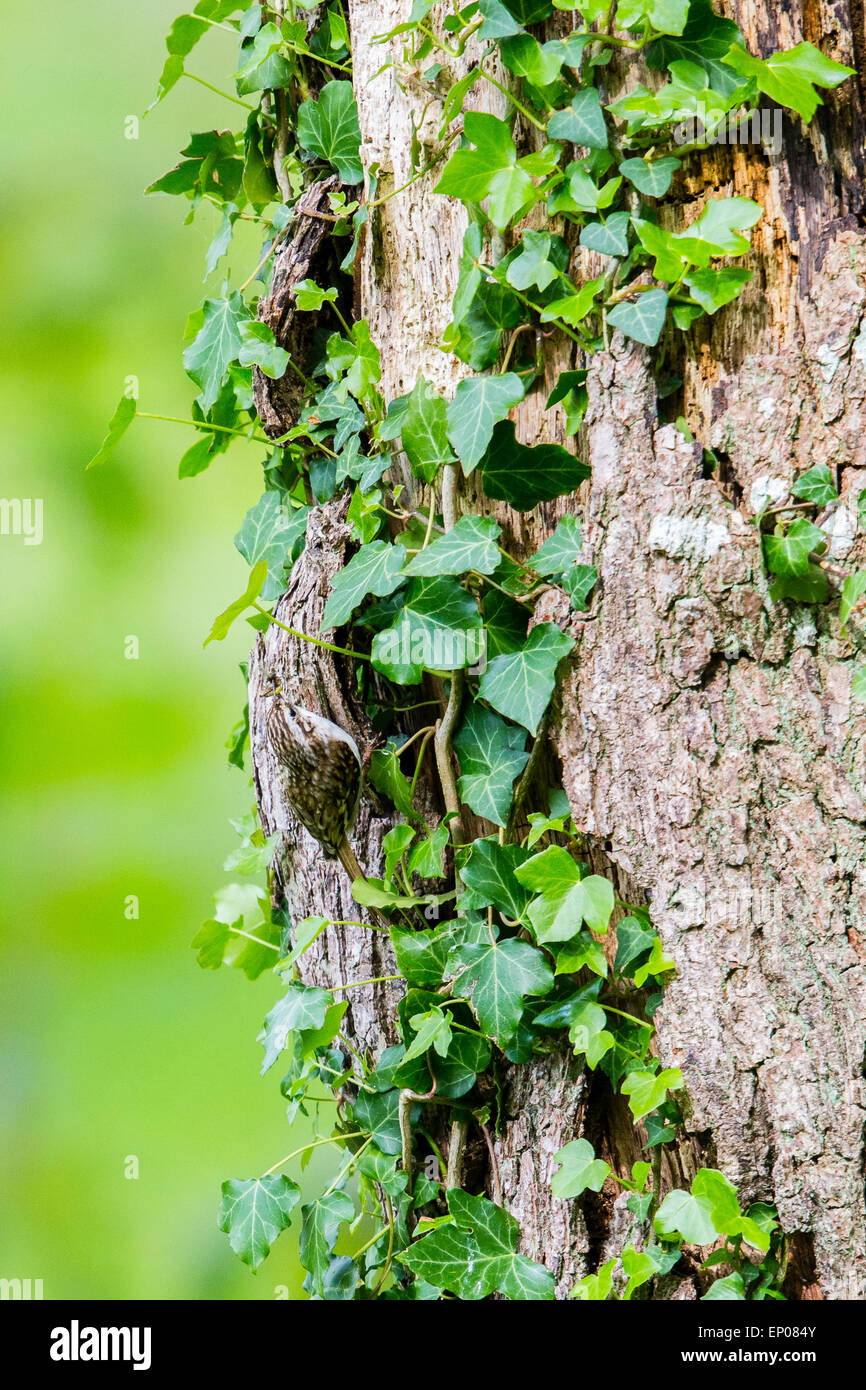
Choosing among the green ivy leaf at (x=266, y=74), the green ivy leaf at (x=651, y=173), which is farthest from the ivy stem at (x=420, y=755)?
the green ivy leaf at (x=266, y=74)

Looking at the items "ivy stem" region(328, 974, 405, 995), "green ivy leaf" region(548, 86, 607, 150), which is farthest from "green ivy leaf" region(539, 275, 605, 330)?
"ivy stem" region(328, 974, 405, 995)

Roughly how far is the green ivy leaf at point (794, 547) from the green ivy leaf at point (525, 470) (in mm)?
180

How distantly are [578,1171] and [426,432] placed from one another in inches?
27.6

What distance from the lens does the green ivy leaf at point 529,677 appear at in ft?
2.64

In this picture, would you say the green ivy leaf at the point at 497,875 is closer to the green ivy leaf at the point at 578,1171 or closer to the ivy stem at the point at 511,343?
the green ivy leaf at the point at 578,1171

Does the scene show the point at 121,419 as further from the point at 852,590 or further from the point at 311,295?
the point at 852,590

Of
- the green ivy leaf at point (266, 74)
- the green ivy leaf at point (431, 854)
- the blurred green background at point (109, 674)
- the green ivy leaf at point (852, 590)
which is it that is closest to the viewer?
the green ivy leaf at point (852, 590)

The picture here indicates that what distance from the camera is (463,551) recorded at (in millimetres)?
833

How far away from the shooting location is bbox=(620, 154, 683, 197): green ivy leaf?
0.75 metres

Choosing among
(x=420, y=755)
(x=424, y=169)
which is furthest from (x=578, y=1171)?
(x=424, y=169)

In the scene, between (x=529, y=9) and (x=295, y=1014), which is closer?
(x=529, y=9)

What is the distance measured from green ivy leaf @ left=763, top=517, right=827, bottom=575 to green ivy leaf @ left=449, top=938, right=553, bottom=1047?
15.8 inches

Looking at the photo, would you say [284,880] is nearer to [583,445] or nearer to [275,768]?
[275,768]

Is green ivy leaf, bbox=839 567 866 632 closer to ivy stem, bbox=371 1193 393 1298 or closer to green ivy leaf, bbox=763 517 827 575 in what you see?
green ivy leaf, bbox=763 517 827 575
